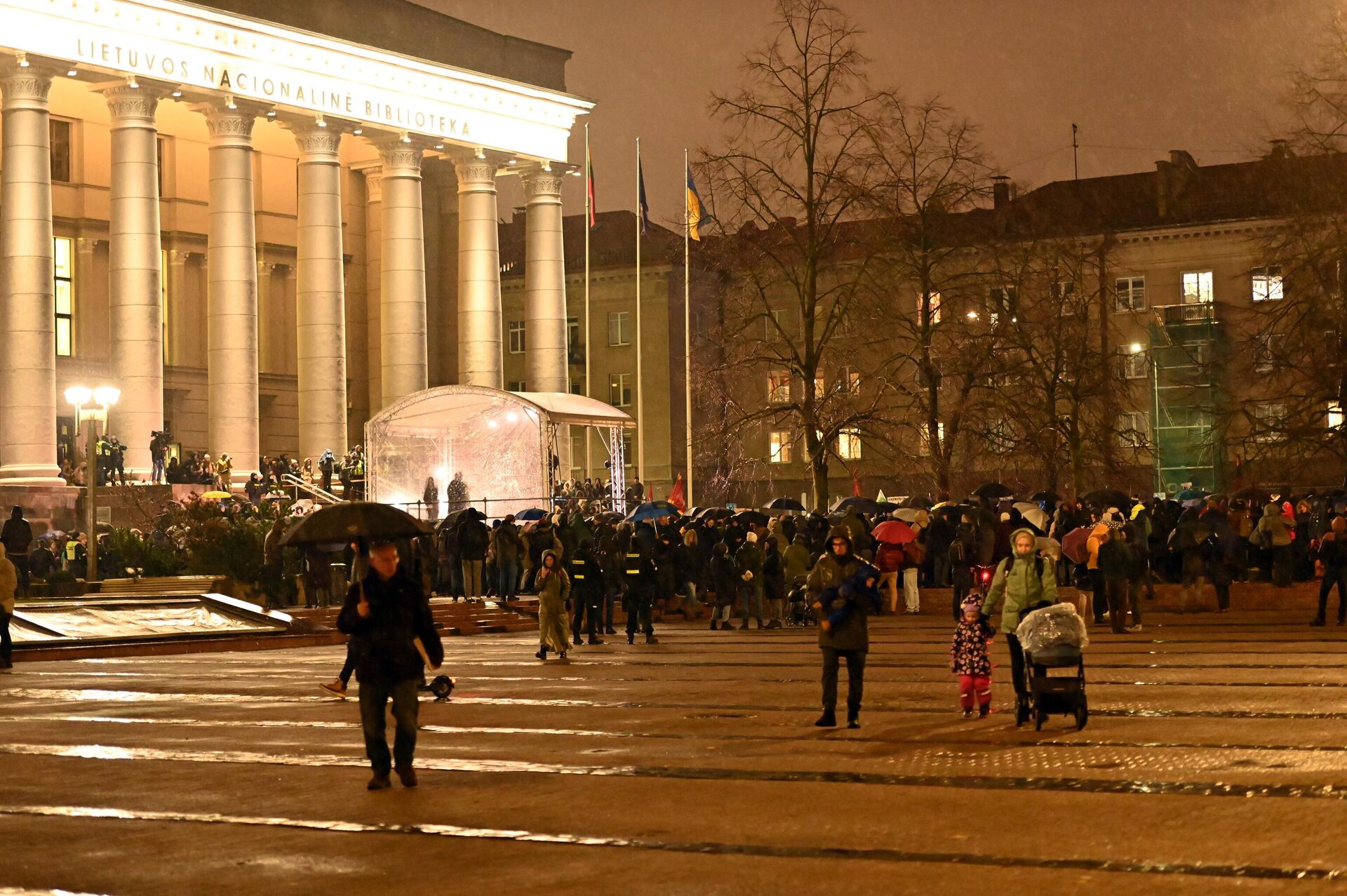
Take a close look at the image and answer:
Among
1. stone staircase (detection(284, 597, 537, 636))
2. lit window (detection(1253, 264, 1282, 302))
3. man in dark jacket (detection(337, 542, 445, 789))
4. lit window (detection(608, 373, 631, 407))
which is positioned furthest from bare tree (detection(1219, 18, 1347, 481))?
lit window (detection(608, 373, 631, 407))

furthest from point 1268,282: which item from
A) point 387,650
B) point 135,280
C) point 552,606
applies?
point 387,650

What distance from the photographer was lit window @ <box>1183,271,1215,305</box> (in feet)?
238

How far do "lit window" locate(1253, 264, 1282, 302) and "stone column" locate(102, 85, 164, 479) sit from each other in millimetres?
27458

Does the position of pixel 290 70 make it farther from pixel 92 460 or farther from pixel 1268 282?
pixel 1268 282

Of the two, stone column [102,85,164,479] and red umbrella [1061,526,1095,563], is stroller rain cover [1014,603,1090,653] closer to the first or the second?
red umbrella [1061,526,1095,563]

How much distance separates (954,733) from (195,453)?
3949cm

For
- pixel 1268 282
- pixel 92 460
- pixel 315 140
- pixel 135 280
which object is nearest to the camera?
pixel 92 460

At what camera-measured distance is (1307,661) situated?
2242 centimetres

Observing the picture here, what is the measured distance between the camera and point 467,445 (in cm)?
4819

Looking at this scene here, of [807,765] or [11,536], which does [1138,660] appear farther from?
[11,536]

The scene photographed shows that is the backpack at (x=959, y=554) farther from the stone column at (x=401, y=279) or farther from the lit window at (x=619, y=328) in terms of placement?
the lit window at (x=619, y=328)

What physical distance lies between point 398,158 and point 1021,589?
1757 inches

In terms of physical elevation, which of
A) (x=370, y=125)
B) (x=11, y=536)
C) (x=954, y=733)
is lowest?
(x=954, y=733)

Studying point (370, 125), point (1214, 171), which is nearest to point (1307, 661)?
point (370, 125)
